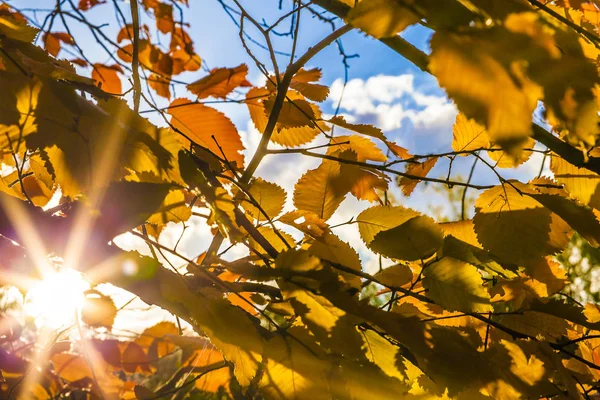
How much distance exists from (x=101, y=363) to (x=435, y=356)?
1.32m

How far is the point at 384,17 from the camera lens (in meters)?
0.25

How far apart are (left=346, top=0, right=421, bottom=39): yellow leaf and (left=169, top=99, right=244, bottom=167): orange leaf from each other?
487mm

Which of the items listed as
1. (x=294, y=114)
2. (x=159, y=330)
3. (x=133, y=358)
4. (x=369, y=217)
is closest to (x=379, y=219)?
(x=369, y=217)

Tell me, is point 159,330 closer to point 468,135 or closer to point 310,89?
point 310,89

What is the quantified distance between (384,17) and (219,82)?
64 cm

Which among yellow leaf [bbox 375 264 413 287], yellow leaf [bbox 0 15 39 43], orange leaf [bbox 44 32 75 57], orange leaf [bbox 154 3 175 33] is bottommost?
yellow leaf [bbox 375 264 413 287]

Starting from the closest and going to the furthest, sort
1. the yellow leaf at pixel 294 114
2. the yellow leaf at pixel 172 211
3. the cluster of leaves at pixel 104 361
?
the yellow leaf at pixel 172 211, the yellow leaf at pixel 294 114, the cluster of leaves at pixel 104 361

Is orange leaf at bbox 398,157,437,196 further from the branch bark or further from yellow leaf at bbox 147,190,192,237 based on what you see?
yellow leaf at bbox 147,190,192,237

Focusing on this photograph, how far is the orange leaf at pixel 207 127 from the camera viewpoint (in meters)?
0.71

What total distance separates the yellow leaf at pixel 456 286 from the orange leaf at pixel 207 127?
0.40 meters

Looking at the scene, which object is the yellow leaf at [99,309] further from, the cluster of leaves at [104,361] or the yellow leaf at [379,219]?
the yellow leaf at [379,219]

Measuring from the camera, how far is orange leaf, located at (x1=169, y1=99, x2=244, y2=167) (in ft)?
2.34

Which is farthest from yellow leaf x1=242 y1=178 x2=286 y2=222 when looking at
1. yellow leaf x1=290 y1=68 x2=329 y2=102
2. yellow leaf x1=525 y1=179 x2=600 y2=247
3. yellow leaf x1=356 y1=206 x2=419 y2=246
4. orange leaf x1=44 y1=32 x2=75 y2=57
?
orange leaf x1=44 y1=32 x2=75 y2=57

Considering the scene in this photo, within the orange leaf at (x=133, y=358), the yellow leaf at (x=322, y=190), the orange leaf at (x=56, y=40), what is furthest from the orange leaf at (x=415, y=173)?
the orange leaf at (x=56, y=40)
